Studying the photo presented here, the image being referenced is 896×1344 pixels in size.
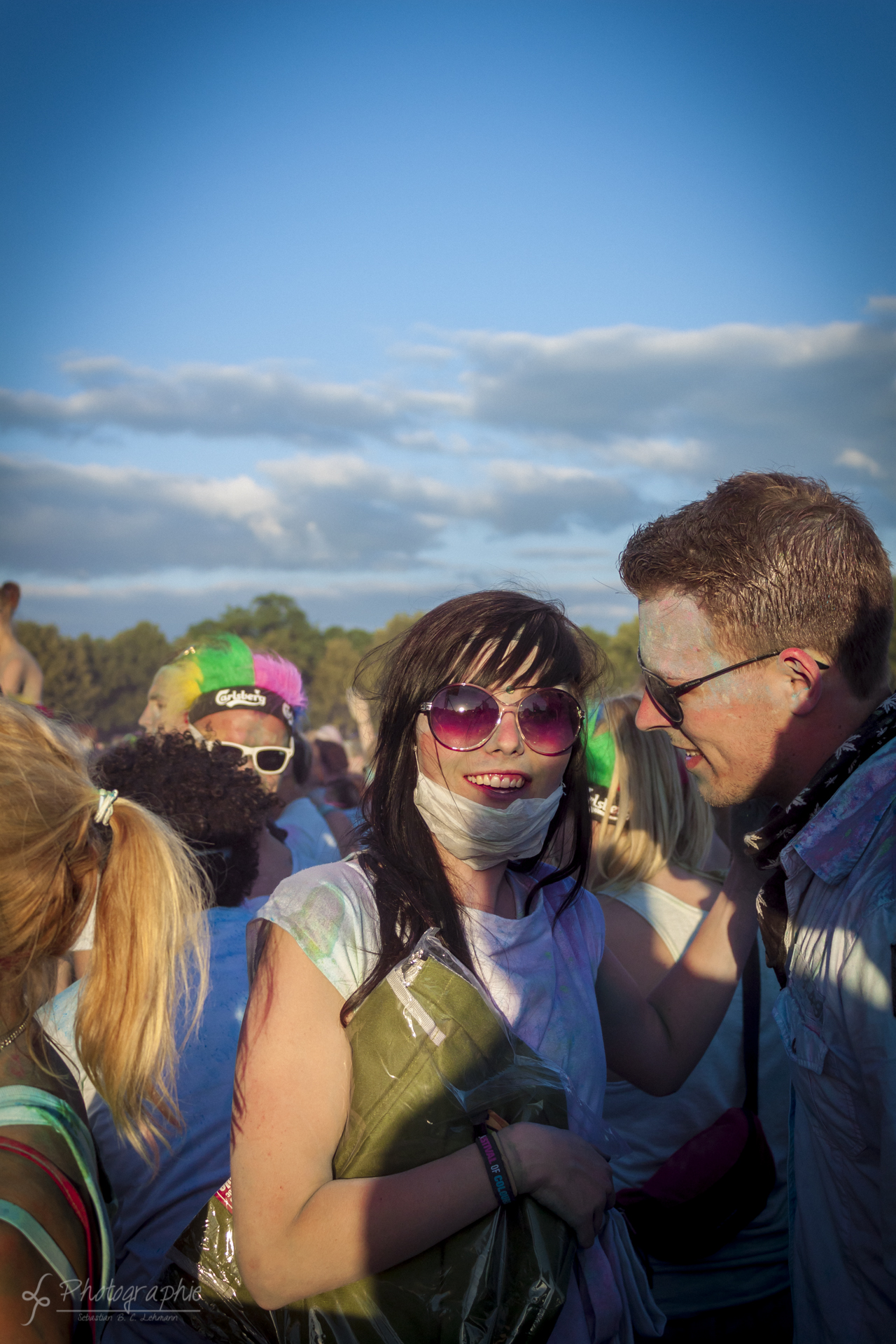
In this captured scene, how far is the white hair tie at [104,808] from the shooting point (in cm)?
187

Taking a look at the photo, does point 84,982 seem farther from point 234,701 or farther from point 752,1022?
point 234,701

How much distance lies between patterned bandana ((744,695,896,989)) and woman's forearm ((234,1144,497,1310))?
94 cm

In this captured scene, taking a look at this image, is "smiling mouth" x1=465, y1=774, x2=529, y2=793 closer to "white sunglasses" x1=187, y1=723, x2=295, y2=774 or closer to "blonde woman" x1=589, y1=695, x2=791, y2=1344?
"blonde woman" x1=589, y1=695, x2=791, y2=1344

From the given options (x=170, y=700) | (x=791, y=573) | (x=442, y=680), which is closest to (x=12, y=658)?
(x=170, y=700)

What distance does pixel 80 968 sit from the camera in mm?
2939

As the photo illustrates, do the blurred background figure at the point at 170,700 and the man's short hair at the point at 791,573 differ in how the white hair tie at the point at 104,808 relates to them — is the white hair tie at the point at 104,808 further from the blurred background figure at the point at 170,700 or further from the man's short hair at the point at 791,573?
the blurred background figure at the point at 170,700

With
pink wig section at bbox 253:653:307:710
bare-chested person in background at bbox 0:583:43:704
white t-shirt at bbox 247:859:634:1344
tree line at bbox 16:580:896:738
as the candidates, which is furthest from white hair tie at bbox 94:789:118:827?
tree line at bbox 16:580:896:738

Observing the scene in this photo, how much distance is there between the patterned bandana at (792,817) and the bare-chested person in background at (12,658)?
5279 millimetres

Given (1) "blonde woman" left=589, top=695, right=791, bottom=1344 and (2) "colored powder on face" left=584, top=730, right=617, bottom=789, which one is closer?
(1) "blonde woman" left=589, top=695, right=791, bottom=1344

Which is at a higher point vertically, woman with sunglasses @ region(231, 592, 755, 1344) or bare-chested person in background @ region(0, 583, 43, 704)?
bare-chested person in background @ region(0, 583, 43, 704)

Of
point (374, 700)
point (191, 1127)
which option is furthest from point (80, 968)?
point (374, 700)

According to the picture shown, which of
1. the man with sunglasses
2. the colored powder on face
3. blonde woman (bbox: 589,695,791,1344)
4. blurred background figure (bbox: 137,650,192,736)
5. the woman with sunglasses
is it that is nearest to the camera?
the woman with sunglasses

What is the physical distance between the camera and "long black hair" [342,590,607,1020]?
2.02 meters

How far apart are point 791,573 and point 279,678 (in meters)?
3.19
